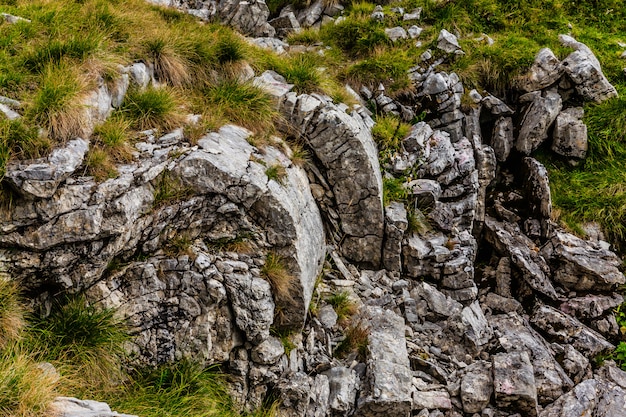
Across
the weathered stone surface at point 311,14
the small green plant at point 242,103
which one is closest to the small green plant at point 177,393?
the small green plant at point 242,103

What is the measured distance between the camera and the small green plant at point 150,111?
6.65 m

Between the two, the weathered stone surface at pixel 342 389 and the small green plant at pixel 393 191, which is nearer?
the weathered stone surface at pixel 342 389

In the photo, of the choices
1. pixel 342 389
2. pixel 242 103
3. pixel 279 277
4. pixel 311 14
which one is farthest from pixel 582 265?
pixel 311 14

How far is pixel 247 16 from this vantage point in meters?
13.3

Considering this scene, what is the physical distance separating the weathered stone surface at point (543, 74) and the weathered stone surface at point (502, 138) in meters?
1.24

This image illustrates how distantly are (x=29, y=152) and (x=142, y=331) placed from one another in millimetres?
2509

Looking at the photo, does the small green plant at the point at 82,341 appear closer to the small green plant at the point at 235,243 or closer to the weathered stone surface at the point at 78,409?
the weathered stone surface at the point at 78,409

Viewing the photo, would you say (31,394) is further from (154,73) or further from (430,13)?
(430,13)

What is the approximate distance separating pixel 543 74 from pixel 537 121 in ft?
5.16

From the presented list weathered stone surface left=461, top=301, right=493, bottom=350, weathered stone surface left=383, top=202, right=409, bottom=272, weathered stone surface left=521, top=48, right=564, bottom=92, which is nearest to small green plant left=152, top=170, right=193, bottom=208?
weathered stone surface left=383, top=202, right=409, bottom=272

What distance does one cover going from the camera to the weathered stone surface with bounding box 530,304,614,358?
8164mm

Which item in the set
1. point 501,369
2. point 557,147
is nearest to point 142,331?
point 501,369

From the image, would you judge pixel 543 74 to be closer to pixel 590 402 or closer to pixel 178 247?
pixel 590 402

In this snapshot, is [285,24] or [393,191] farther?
[285,24]
